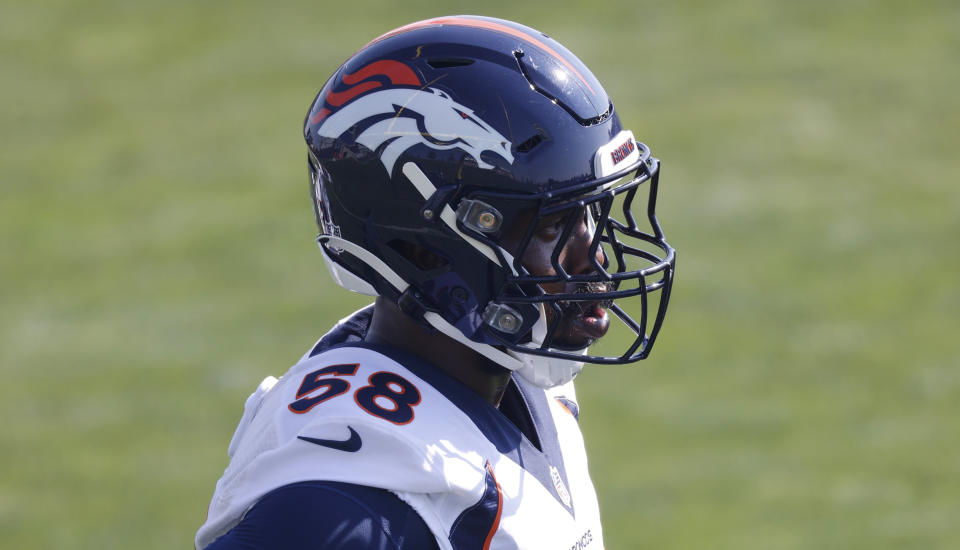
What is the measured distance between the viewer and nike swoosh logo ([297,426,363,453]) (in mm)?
2375

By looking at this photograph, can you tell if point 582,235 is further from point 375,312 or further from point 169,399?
point 169,399

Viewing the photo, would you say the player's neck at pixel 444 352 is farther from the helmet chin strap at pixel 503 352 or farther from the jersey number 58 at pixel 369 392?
the jersey number 58 at pixel 369 392

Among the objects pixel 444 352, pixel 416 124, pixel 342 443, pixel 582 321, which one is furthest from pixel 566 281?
pixel 342 443

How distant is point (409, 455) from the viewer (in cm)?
239

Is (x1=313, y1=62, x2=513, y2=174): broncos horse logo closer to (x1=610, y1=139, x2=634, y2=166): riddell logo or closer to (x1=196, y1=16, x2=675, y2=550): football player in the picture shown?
(x1=196, y1=16, x2=675, y2=550): football player

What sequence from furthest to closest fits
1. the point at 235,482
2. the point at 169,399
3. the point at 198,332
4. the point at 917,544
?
the point at 198,332 < the point at 169,399 < the point at 917,544 < the point at 235,482

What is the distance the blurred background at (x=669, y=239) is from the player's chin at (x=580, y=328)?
4.04 m

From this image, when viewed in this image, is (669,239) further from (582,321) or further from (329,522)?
(329,522)

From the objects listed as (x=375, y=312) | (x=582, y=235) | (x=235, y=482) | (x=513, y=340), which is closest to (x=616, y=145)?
(x=582, y=235)

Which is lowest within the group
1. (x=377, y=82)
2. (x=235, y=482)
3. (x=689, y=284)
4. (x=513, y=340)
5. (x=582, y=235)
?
(x=235, y=482)

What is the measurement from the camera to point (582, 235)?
272 cm

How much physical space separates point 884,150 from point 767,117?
39.8 inches

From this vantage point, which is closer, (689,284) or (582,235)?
(582,235)

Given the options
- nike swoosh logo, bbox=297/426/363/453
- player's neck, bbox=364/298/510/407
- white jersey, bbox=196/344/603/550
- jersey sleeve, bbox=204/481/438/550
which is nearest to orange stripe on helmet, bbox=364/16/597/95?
player's neck, bbox=364/298/510/407
